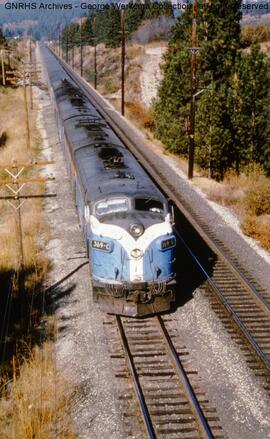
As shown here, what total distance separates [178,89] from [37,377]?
2406cm

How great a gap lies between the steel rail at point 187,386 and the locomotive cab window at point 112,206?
306 cm

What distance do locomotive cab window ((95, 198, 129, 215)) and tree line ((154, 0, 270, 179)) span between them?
15352 millimetres

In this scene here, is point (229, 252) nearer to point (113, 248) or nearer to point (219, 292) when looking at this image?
point (219, 292)

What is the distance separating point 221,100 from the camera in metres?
27.1

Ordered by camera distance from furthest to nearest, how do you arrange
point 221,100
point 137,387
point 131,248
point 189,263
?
1. point 221,100
2. point 189,263
3. point 131,248
4. point 137,387

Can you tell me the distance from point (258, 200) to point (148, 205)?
393 inches

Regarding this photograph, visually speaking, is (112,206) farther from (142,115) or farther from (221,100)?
(142,115)

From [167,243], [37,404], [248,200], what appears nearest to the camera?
[37,404]

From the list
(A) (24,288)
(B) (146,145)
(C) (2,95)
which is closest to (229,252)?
(A) (24,288)

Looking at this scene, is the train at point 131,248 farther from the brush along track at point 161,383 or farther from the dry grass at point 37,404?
the dry grass at point 37,404

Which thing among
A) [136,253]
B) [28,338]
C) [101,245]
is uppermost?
[101,245]

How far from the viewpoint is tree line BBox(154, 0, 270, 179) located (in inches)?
1045

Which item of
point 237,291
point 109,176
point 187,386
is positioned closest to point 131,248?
point 109,176

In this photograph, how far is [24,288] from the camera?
13891mm
